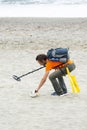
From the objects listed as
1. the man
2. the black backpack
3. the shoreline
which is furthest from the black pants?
the shoreline

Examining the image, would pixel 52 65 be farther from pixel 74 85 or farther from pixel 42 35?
pixel 42 35

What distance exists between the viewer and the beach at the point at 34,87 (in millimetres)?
8281

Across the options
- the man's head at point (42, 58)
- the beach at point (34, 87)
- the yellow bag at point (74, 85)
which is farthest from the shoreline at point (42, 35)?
the man's head at point (42, 58)

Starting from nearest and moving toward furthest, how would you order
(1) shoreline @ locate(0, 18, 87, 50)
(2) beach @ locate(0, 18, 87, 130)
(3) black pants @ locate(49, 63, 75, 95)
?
1. (2) beach @ locate(0, 18, 87, 130)
2. (3) black pants @ locate(49, 63, 75, 95)
3. (1) shoreline @ locate(0, 18, 87, 50)

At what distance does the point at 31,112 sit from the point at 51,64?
1356 millimetres

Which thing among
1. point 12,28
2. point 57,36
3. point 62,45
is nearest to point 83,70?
point 62,45

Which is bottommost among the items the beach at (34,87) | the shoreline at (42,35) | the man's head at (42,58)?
the shoreline at (42,35)

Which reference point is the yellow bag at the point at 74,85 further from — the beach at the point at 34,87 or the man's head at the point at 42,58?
the man's head at the point at 42,58

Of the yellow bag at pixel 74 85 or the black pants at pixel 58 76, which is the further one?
the yellow bag at pixel 74 85

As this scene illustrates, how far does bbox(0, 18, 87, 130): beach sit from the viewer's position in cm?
828

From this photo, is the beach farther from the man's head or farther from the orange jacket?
the man's head

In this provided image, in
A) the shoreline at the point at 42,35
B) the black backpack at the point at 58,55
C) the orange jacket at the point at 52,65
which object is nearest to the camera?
the black backpack at the point at 58,55

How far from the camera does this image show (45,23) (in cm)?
2827

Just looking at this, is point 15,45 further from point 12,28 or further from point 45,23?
point 45,23
